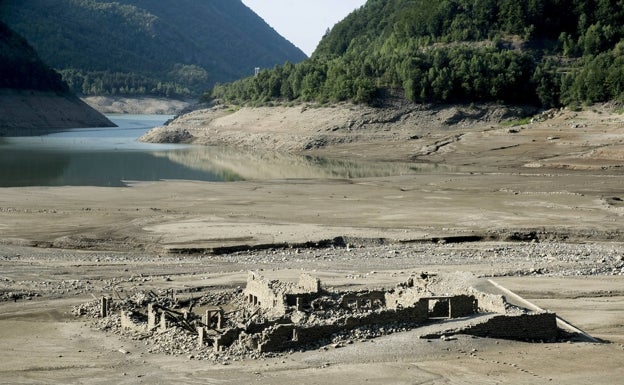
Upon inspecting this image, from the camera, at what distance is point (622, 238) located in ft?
156

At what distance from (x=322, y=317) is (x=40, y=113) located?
133m

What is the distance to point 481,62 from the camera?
4390 inches

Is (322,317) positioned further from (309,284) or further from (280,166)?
(280,166)

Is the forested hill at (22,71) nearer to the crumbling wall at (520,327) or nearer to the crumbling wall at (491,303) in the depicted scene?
the crumbling wall at (491,303)

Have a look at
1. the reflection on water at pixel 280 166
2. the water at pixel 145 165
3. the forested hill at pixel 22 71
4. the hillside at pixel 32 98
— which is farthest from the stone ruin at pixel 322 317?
the forested hill at pixel 22 71

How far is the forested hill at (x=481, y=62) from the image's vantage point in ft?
354

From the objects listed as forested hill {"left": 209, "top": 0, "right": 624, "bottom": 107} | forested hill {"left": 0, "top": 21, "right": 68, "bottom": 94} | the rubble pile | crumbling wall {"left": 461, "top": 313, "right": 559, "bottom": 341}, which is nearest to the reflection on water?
forested hill {"left": 209, "top": 0, "right": 624, "bottom": 107}

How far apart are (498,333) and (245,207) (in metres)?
31.2

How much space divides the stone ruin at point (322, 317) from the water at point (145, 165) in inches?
1619

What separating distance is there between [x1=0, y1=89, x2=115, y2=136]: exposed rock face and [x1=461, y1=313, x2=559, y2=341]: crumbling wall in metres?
112

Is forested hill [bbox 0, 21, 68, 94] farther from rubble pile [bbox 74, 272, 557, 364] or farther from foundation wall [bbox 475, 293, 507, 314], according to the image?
foundation wall [bbox 475, 293, 507, 314]

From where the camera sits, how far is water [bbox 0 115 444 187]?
74.8 m

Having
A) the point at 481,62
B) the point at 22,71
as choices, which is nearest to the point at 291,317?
the point at 481,62

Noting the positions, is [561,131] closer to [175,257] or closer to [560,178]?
[560,178]
